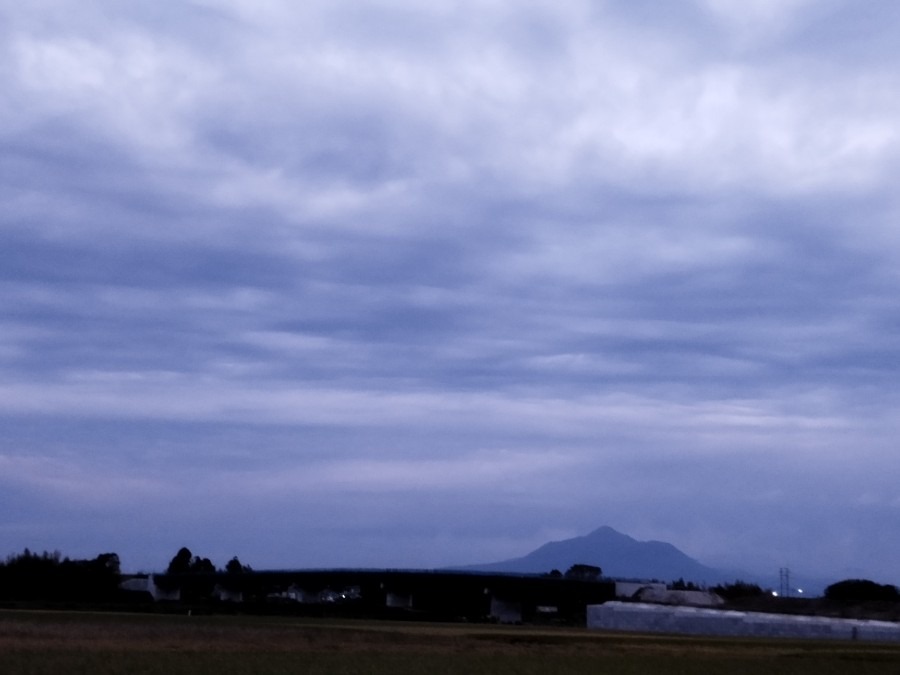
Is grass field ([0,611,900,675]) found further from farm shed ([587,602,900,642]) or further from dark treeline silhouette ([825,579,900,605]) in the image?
dark treeline silhouette ([825,579,900,605])

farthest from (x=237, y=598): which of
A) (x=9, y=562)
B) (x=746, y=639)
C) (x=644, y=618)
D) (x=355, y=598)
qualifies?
(x=746, y=639)

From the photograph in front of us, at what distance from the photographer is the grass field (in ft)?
142

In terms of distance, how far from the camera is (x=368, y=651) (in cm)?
5278

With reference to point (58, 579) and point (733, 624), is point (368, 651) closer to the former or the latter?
point (733, 624)

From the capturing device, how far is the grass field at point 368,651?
43344mm

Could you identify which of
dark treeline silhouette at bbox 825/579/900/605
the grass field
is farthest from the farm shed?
dark treeline silhouette at bbox 825/579/900/605

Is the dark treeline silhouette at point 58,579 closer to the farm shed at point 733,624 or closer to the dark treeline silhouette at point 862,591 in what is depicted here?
the farm shed at point 733,624

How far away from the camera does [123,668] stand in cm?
4081

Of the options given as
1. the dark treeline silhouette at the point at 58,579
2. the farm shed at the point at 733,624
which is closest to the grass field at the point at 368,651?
the farm shed at the point at 733,624

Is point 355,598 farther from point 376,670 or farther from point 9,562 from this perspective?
point 376,670

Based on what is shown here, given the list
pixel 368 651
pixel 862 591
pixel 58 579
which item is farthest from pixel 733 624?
pixel 58 579

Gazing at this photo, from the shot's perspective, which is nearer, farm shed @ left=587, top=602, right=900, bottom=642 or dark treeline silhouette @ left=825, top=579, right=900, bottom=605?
farm shed @ left=587, top=602, right=900, bottom=642

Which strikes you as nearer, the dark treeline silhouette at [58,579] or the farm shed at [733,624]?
the farm shed at [733,624]

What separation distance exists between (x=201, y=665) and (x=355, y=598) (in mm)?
120053
